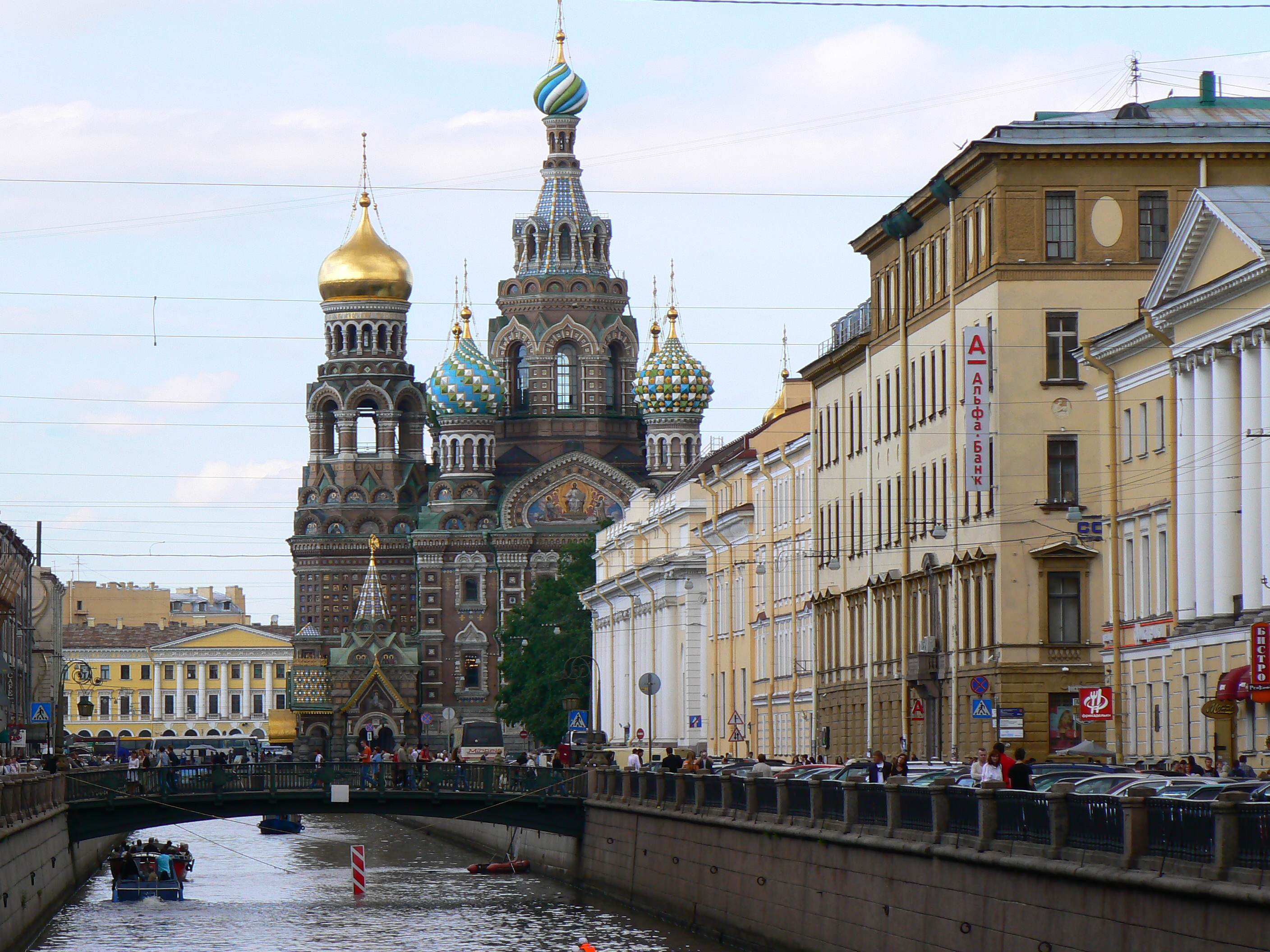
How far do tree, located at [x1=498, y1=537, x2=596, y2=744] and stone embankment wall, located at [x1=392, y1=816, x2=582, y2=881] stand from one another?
1315 inches

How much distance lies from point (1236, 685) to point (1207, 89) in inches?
782

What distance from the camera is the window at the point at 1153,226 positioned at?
53750 mm

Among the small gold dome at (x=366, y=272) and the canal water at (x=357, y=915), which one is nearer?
the canal water at (x=357, y=915)

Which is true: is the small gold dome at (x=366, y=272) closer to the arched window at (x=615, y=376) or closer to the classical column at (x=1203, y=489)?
the arched window at (x=615, y=376)

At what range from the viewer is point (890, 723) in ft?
206

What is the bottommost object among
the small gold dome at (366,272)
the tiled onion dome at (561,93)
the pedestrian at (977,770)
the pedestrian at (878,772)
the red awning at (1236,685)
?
the pedestrian at (878,772)

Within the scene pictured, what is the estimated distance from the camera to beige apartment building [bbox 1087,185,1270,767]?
4334cm

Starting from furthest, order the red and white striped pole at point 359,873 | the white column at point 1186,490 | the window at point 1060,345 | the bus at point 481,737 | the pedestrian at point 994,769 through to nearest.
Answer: the bus at point 481,737 < the red and white striped pole at point 359,873 < the window at point 1060,345 < the white column at point 1186,490 < the pedestrian at point 994,769

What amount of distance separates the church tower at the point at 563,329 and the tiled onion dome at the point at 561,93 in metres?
0.06

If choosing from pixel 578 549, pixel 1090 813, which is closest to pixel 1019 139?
pixel 1090 813

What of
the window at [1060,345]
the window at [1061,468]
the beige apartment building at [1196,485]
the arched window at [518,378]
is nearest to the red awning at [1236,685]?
the beige apartment building at [1196,485]

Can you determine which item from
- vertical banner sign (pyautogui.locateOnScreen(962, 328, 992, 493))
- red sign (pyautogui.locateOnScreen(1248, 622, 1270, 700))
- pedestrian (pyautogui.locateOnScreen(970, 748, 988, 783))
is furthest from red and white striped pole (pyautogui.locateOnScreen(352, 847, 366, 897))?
red sign (pyautogui.locateOnScreen(1248, 622, 1270, 700))

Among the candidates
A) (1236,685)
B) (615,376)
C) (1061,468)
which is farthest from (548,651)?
(1236,685)

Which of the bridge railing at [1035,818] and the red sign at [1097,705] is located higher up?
the red sign at [1097,705]
